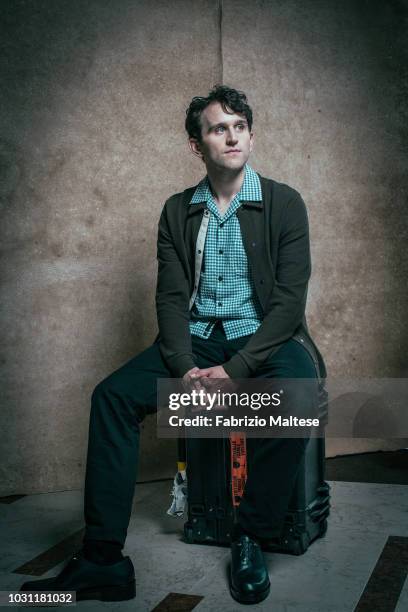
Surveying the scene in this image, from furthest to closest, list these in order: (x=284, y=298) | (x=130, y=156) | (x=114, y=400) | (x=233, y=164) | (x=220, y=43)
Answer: (x=220, y=43)
(x=130, y=156)
(x=233, y=164)
(x=284, y=298)
(x=114, y=400)

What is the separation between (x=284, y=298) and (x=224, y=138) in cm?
65

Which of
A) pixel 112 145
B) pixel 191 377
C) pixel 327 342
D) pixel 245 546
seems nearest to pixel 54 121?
pixel 112 145

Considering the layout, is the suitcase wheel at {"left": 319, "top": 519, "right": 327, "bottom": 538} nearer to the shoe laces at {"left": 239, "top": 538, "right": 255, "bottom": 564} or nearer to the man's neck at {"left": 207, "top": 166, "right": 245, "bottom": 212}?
the shoe laces at {"left": 239, "top": 538, "right": 255, "bottom": 564}

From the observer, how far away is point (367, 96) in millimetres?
3828

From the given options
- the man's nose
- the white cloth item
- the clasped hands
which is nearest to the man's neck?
the man's nose

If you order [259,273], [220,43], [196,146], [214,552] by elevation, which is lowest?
[214,552]

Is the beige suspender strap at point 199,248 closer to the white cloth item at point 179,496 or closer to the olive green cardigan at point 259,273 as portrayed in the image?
the olive green cardigan at point 259,273

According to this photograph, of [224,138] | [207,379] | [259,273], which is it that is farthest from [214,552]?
[224,138]

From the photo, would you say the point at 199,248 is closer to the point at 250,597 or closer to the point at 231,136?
the point at 231,136

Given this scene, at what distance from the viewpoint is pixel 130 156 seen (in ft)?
11.4

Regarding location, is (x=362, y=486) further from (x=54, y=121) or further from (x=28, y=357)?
(x=54, y=121)

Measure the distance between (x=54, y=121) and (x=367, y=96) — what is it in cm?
163

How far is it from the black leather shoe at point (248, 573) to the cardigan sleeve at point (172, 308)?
62cm

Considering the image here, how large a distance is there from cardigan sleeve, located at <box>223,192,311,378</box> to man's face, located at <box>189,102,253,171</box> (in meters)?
0.27
